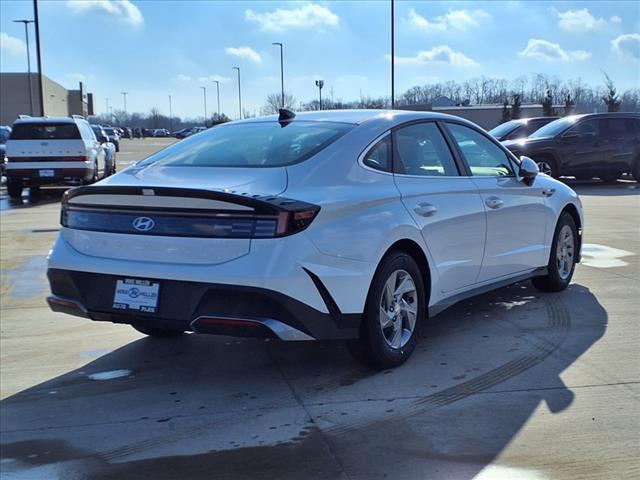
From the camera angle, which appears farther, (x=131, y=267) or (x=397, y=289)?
(x=397, y=289)

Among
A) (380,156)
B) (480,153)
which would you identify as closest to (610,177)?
(480,153)

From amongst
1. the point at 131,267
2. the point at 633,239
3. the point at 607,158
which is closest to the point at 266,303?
the point at 131,267

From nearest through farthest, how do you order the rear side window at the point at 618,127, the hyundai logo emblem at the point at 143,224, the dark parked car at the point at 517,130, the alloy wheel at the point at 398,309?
the hyundai logo emblem at the point at 143,224
the alloy wheel at the point at 398,309
the rear side window at the point at 618,127
the dark parked car at the point at 517,130

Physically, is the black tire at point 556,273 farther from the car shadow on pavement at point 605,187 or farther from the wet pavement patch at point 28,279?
the car shadow on pavement at point 605,187

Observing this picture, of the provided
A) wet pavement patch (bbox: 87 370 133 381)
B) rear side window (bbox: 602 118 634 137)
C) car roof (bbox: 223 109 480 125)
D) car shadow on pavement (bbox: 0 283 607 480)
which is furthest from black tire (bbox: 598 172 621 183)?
wet pavement patch (bbox: 87 370 133 381)

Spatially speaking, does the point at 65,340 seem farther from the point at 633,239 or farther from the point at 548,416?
the point at 633,239

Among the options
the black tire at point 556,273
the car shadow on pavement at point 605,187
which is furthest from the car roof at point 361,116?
the car shadow on pavement at point 605,187

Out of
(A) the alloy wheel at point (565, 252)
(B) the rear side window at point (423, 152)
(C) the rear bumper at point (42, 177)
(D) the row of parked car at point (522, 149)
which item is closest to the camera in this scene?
(B) the rear side window at point (423, 152)

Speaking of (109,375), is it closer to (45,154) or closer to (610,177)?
(45,154)

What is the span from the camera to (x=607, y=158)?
17.7m

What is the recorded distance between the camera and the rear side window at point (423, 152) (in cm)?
477

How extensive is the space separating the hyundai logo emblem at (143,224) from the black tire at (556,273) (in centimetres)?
378

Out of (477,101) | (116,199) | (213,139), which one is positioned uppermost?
(477,101)

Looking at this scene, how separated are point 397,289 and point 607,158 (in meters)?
15.1
